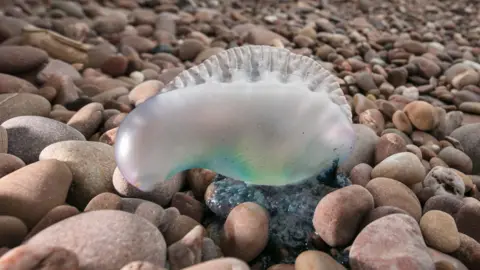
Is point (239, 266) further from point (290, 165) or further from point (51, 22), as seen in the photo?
point (51, 22)

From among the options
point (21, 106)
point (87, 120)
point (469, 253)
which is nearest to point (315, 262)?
point (469, 253)

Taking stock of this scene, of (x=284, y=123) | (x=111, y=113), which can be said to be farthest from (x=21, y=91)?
(x=284, y=123)

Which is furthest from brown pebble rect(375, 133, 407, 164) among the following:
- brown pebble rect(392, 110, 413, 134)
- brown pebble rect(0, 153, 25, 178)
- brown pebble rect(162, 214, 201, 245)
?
brown pebble rect(0, 153, 25, 178)

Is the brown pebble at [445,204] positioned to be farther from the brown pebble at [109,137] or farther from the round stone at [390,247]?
the brown pebble at [109,137]

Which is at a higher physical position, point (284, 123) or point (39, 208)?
point (284, 123)

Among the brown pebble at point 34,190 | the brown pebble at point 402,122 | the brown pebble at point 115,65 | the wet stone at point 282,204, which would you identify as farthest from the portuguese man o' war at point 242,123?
the brown pebble at point 115,65

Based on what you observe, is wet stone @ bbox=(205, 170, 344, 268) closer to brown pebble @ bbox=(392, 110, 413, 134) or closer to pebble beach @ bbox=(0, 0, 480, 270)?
pebble beach @ bbox=(0, 0, 480, 270)

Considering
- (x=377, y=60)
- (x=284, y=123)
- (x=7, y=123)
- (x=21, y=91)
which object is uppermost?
(x=284, y=123)

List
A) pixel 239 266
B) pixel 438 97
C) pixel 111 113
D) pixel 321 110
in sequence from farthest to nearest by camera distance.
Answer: pixel 438 97 → pixel 111 113 → pixel 321 110 → pixel 239 266
